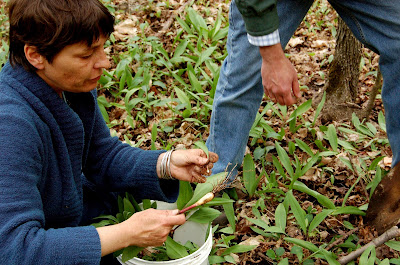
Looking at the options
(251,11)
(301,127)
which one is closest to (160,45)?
(301,127)

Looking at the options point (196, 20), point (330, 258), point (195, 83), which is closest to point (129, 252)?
point (330, 258)

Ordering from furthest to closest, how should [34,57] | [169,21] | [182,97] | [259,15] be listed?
[169,21]
[182,97]
[259,15]
[34,57]

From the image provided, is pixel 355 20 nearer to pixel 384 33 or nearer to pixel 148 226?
pixel 384 33

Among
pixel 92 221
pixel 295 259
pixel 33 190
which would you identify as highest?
pixel 33 190

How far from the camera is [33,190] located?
143 cm

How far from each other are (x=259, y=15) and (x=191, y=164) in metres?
0.68

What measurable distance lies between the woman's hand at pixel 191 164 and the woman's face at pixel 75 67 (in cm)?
49

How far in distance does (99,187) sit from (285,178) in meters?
1.07

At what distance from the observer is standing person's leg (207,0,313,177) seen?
205 cm

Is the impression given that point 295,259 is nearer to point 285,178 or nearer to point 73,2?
point 285,178

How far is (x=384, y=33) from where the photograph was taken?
1.82m

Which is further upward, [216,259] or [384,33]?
[384,33]

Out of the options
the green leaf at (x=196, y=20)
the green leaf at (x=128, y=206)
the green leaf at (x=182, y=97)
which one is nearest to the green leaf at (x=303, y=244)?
the green leaf at (x=128, y=206)

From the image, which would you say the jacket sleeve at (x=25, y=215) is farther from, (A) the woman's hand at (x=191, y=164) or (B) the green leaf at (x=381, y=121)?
(B) the green leaf at (x=381, y=121)
